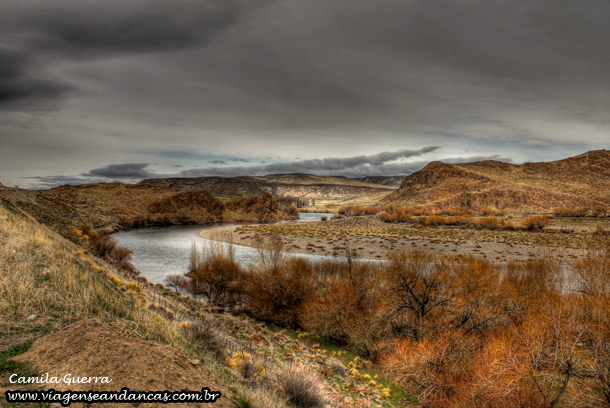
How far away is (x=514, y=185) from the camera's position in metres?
98.5

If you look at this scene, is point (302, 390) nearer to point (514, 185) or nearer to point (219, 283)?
point (219, 283)

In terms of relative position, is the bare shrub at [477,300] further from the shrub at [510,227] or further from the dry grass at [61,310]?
the shrub at [510,227]

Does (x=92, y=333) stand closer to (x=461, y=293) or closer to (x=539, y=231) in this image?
(x=461, y=293)

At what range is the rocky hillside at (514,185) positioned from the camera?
3472 inches

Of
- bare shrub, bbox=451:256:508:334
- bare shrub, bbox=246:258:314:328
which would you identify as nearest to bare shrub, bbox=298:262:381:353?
bare shrub, bbox=246:258:314:328

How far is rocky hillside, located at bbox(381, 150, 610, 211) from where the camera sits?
3472 inches

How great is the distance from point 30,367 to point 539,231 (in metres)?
72.4

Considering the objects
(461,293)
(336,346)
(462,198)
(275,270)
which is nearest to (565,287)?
(461,293)

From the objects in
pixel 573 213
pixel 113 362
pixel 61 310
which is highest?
pixel 61 310

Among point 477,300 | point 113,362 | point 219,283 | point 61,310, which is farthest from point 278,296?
point 113,362

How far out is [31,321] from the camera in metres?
5.14

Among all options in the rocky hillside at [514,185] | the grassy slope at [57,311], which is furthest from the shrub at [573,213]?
the grassy slope at [57,311]

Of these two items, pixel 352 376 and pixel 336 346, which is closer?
pixel 352 376

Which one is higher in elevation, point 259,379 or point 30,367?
point 30,367
